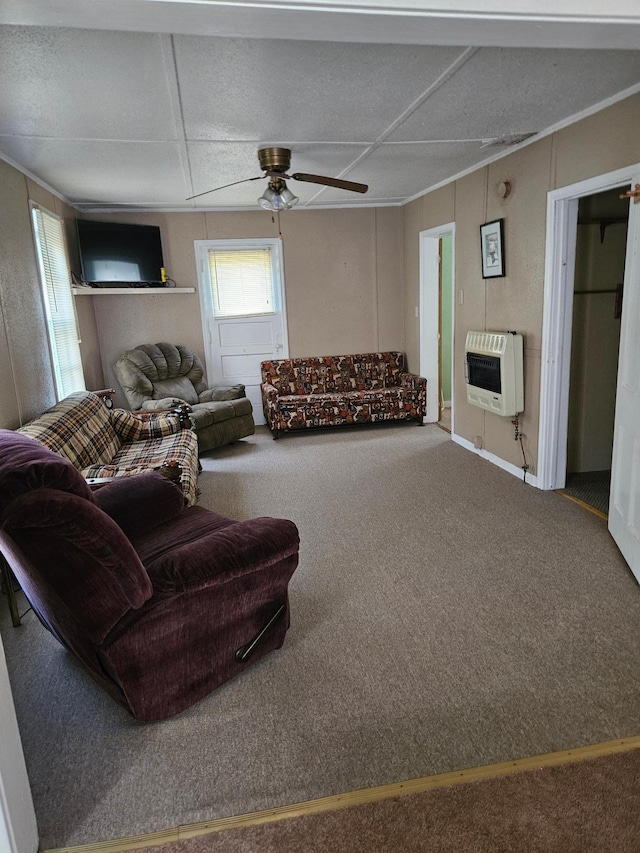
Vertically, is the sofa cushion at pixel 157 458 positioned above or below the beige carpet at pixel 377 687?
above

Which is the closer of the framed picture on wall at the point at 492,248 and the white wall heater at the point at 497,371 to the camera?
the white wall heater at the point at 497,371

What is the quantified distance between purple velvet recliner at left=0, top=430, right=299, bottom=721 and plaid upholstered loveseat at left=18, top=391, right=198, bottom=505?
1141 millimetres

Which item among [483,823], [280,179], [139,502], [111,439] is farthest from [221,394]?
[483,823]

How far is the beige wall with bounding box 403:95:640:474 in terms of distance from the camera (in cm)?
319

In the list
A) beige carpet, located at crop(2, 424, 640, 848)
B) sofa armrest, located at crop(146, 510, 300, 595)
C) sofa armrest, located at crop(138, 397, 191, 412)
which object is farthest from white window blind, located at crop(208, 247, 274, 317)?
sofa armrest, located at crop(146, 510, 300, 595)

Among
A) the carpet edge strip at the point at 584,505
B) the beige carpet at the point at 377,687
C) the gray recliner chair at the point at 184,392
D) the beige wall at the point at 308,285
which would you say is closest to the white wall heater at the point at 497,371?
the carpet edge strip at the point at 584,505

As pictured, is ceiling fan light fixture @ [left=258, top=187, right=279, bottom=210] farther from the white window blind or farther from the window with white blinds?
the white window blind

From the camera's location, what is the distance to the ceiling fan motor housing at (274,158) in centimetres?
369

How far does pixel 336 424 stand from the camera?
605cm

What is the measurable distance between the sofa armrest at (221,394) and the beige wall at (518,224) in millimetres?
2267

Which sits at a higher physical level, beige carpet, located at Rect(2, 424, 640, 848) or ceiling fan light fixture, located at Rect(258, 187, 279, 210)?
ceiling fan light fixture, located at Rect(258, 187, 279, 210)

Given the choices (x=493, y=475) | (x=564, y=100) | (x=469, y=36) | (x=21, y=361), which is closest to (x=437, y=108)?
(x=564, y=100)

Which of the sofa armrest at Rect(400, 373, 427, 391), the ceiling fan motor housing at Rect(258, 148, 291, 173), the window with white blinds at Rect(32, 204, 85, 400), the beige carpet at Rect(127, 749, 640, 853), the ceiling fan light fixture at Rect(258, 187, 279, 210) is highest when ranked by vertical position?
the ceiling fan motor housing at Rect(258, 148, 291, 173)

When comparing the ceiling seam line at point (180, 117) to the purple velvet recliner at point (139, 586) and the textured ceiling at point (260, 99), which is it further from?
the purple velvet recliner at point (139, 586)
